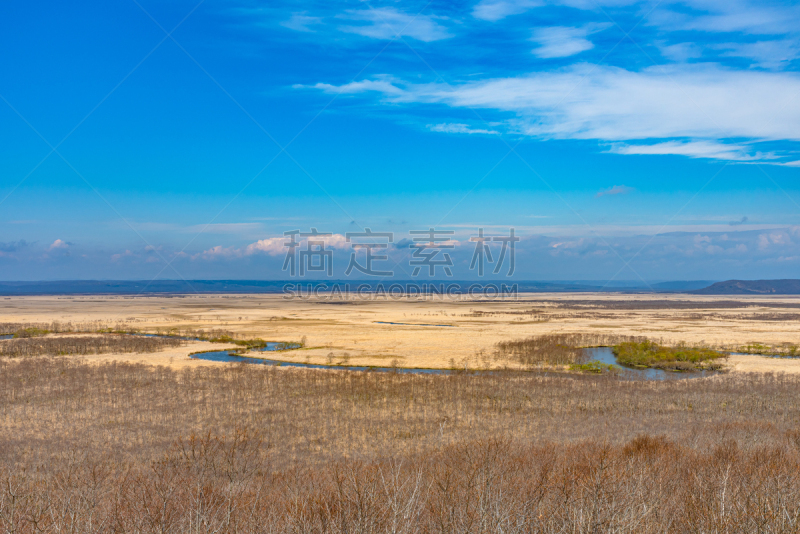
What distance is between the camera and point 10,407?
23.7 meters

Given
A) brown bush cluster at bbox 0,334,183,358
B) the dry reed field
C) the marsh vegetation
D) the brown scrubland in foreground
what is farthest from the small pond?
brown bush cluster at bbox 0,334,183,358

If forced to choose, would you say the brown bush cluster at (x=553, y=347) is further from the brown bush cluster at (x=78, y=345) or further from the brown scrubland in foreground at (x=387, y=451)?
the brown bush cluster at (x=78, y=345)

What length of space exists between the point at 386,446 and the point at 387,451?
68 centimetres

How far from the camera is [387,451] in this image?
17453 millimetres

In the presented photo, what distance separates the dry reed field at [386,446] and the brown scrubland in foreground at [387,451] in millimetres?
91

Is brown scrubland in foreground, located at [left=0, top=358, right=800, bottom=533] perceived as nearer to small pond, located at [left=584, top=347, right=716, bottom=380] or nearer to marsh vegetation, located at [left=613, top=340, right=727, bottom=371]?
small pond, located at [left=584, top=347, right=716, bottom=380]

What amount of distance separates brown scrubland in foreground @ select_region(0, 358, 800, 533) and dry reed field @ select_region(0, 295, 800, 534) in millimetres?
91

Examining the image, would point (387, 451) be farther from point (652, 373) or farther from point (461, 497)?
point (652, 373)

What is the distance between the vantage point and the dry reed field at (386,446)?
8203mm

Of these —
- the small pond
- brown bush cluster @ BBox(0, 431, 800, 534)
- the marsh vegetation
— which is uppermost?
brown bush cluster @ BBox(0, 431, 800, 534)

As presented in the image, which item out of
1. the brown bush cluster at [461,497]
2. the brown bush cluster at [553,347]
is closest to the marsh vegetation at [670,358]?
the brown bush cluster at [553,347]

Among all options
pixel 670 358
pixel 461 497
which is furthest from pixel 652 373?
pixel 461 497

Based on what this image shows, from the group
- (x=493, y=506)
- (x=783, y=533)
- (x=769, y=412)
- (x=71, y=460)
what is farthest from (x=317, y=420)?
(x=769, y=412)

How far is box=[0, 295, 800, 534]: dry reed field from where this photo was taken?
8203mm
